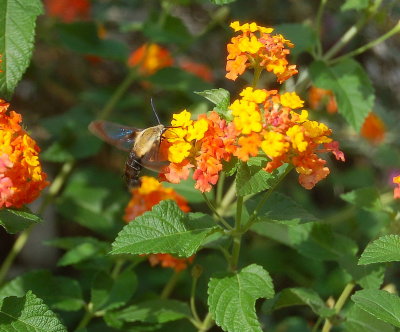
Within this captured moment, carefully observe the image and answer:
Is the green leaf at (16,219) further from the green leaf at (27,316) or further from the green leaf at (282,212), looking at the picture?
the green leaf at (282,212)

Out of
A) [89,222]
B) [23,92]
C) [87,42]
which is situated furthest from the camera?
[23,92]

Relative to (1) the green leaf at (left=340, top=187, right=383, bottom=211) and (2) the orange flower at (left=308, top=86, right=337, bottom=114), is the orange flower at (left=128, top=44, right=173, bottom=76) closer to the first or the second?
(2) the orange flower at (left=308, top=86, right=337, bottom=114)

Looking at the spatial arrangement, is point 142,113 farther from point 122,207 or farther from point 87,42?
point 122,207

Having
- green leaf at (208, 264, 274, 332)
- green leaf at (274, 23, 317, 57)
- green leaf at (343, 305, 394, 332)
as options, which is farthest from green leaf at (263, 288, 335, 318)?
green leaf at (274, 23, 317, 57)

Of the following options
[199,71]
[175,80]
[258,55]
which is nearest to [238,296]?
[258,55]

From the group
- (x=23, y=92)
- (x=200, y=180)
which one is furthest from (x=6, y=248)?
(x=200, y=180)

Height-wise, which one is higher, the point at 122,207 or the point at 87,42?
the point at 87,42
